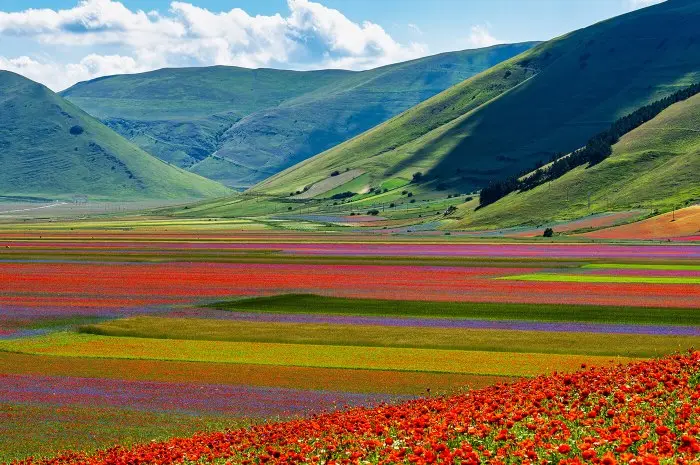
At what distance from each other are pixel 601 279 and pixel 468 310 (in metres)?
26.1

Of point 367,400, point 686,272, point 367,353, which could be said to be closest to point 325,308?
point 367,353

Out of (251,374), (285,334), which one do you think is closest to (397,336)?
(285,334)

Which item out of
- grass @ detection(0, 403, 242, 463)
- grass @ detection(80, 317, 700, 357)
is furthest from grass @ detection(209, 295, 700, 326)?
grass @ detection(0, 403, 242, 463)

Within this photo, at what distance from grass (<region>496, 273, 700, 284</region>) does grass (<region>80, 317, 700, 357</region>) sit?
3255cm

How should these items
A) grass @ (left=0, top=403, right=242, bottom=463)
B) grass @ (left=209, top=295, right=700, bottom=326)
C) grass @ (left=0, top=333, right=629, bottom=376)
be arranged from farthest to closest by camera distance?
grass @ (left=209, top=295, right=700, bottom=326)
grass @ (left=0, top=333, right=629, bottom=376)
grass @ (left=0, top=403, right=242, bottom=463)

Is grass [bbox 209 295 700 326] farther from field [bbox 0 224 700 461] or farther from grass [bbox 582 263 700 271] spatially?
grass [bbox 582 263 700 271]

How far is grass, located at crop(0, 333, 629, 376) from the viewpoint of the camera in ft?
135

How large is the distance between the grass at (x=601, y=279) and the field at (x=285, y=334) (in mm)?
267

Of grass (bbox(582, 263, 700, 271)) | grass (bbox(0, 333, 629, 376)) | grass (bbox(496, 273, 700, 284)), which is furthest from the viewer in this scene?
grass (bbox(582, 263, 700, 271))

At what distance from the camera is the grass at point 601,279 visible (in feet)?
263

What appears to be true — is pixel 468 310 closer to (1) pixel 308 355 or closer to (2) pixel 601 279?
(1) pixel 308 355

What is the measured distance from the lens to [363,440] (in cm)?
2064

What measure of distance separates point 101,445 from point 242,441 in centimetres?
646

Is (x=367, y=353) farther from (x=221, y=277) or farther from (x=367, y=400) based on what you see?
(x=221, y=277)
